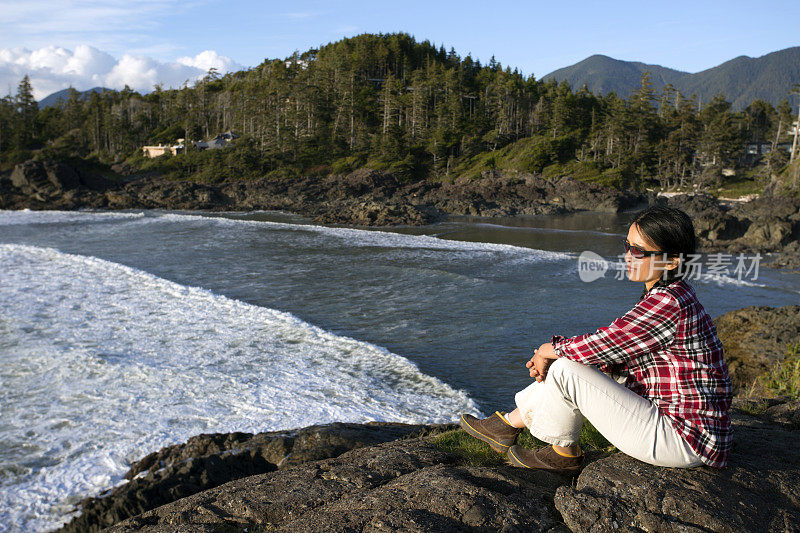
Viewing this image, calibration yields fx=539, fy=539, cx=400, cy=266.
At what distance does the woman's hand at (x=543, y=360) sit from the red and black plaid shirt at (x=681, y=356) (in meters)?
0.25

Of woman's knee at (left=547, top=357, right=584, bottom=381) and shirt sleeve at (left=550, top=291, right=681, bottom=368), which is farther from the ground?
shirt sleeve at (left=550, top=291, right=681, bottom=368)

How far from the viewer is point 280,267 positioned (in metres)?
19.6

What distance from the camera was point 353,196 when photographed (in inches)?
2062

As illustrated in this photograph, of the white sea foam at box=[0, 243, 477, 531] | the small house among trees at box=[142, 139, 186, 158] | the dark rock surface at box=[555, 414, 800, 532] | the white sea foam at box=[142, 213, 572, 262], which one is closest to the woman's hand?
the dark rock surface at box=[555, 414, 800, 532]

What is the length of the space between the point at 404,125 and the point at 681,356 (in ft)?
256

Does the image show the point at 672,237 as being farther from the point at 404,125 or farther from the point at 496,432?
the point at 404,125

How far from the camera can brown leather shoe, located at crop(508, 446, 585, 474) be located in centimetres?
352

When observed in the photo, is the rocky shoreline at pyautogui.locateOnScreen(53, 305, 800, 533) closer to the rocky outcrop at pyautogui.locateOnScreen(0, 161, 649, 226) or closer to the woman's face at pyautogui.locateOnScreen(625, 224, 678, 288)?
the woman's face at pyautogui.locateOnScreen(625, 224, 678, 288)

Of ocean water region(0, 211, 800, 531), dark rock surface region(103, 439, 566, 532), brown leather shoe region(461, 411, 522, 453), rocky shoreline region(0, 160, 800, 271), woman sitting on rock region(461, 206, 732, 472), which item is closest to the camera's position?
dark rock surface region(103, 439, 566, 532)

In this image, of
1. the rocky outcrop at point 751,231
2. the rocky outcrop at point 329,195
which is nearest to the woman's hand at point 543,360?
the rocky outcrop at point 751,231

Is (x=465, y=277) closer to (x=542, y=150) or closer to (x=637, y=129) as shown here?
(x=542, y=150)

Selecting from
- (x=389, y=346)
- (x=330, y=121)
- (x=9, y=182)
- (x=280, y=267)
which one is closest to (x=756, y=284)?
(x=389, y=346)

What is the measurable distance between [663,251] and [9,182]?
6140cm

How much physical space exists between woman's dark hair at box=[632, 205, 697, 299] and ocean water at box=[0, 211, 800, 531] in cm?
478
